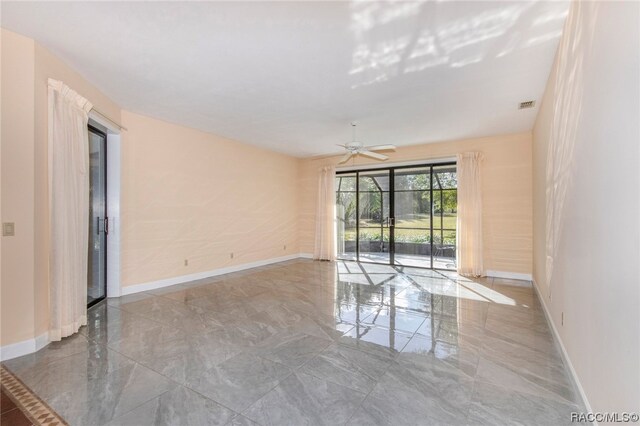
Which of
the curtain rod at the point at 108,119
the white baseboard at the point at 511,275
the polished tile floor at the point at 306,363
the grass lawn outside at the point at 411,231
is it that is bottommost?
the polished tile floor at the point at 306,363

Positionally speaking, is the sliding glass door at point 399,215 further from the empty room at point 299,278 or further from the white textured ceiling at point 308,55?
the white textured ceiling at point 308,55

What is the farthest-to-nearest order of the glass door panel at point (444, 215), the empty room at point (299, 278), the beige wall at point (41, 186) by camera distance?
the glass door panel at point (444, 215)
the beige wall at point (41, 186)
the empty room at point (299, 278)

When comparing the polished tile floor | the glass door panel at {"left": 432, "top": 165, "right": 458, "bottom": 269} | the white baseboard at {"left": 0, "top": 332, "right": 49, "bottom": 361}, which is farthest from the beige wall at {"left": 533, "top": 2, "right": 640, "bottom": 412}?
the white baseboard at {"left": 0, "top": 332, "right": 49, "bottom": 361}

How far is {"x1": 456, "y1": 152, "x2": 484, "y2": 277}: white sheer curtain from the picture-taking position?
5691 mm

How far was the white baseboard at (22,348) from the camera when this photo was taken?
2480mm

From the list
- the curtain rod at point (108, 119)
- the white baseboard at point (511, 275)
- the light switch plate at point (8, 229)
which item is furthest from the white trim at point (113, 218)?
the white baseboard at point (511, 275)

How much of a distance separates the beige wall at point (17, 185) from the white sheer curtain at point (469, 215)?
649cm

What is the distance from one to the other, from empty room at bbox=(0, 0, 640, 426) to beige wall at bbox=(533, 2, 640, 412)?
18mm

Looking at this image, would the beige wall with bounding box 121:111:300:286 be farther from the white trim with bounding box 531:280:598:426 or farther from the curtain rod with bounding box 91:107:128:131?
the white trim with bounding box 531:280:598:426

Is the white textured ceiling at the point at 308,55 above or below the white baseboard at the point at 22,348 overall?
above

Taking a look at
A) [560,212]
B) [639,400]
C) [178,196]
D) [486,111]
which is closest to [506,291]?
[560,212]

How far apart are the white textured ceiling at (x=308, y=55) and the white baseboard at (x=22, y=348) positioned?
281 cm

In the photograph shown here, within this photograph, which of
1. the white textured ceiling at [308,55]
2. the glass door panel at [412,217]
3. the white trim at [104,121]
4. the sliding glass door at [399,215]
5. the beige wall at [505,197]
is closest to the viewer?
the white textured ceiling at [308,55]

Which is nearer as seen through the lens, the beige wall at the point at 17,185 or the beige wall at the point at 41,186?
the beige wall at the point at 17,185
